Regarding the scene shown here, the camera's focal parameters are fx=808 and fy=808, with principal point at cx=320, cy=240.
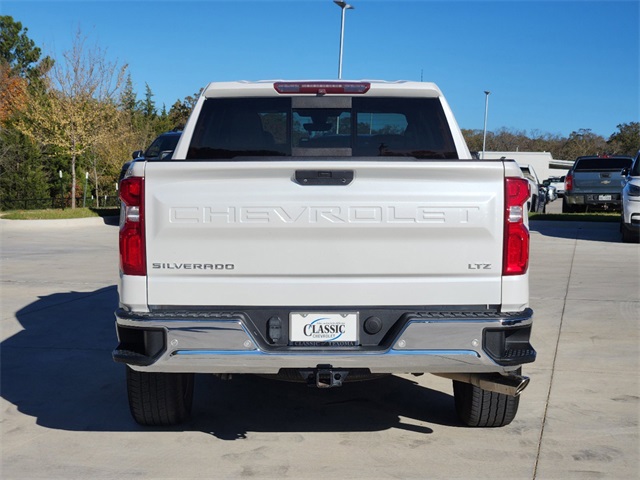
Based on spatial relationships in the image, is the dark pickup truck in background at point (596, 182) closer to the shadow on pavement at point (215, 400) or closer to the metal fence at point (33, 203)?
the metal fence at point (33, 203)

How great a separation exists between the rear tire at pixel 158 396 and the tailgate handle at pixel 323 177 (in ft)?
4.90

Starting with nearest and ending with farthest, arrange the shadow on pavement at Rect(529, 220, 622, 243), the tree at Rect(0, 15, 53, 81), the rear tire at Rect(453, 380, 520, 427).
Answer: the rear tire at Rect(453, 380, 520, 427)
the shadow on pavement at Rect(529, 220, 622, 243)
the tree at Rect(0, 15, 53, 81)

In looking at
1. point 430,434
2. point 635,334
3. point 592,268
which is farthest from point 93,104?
point 430,434

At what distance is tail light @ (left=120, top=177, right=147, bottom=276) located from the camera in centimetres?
418

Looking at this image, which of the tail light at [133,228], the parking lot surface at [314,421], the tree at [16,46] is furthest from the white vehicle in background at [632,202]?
the tree at [16,46]

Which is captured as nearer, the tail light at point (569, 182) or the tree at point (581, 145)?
the tail light at point (569, 182)

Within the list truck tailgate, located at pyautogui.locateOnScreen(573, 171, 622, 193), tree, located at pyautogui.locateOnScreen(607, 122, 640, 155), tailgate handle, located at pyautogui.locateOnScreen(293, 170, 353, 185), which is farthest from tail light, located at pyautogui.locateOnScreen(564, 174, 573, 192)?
tree, located at pyautogui.locateOnScreen(607, 122, 640, 155)

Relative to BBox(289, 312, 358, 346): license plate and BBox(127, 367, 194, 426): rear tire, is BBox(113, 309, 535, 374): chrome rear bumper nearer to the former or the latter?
BBox(289, 312, 358, 346): license plate

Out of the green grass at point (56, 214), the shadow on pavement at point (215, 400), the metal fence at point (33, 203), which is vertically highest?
the shadow on pavement at point (215, 400)

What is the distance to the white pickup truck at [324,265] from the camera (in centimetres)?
416

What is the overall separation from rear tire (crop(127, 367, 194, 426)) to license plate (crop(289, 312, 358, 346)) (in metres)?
1.02

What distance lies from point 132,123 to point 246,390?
39.9m

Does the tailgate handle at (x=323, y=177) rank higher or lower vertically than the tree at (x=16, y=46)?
lower

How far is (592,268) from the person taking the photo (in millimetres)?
13055
